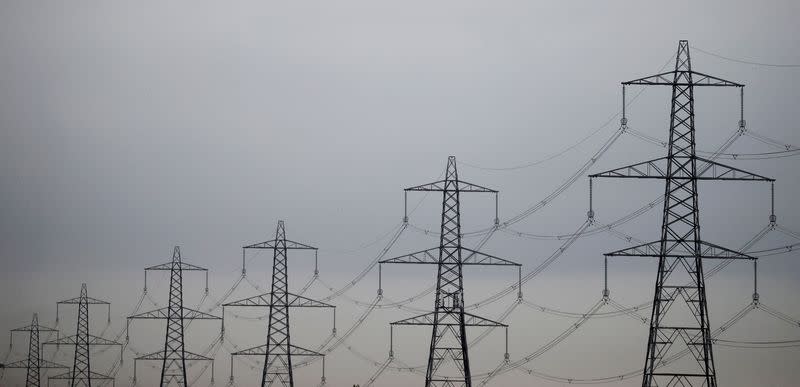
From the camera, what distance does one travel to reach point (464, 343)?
250ft

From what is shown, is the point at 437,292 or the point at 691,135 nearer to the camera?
the point at 691,135

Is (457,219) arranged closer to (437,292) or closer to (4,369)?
(437,292)

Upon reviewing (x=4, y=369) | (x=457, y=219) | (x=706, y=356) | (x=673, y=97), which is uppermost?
(x=673, y=97)

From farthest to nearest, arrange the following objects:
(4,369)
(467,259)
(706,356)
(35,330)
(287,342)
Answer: (4,369)
(35,330)
(287,342)
(467,259)
(706,356)

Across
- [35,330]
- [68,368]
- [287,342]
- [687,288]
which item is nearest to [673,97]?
[687,288]

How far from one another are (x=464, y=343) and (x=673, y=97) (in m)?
17.3

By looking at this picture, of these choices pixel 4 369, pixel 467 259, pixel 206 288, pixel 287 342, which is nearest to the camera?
pixel 467 259

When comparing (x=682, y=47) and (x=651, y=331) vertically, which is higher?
(x=682, y=47)

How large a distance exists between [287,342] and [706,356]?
1172 inches

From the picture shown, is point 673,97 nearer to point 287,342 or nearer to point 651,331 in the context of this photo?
point 651,331

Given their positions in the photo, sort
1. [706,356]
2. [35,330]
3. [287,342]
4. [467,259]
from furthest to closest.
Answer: [35,330] → [287,342] → [467,259] → [706,356]

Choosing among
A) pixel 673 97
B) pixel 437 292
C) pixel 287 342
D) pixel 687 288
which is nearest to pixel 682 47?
pixel 673 97

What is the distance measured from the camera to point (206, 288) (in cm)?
10238

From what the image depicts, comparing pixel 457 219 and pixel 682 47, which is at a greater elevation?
pixel 682 47
